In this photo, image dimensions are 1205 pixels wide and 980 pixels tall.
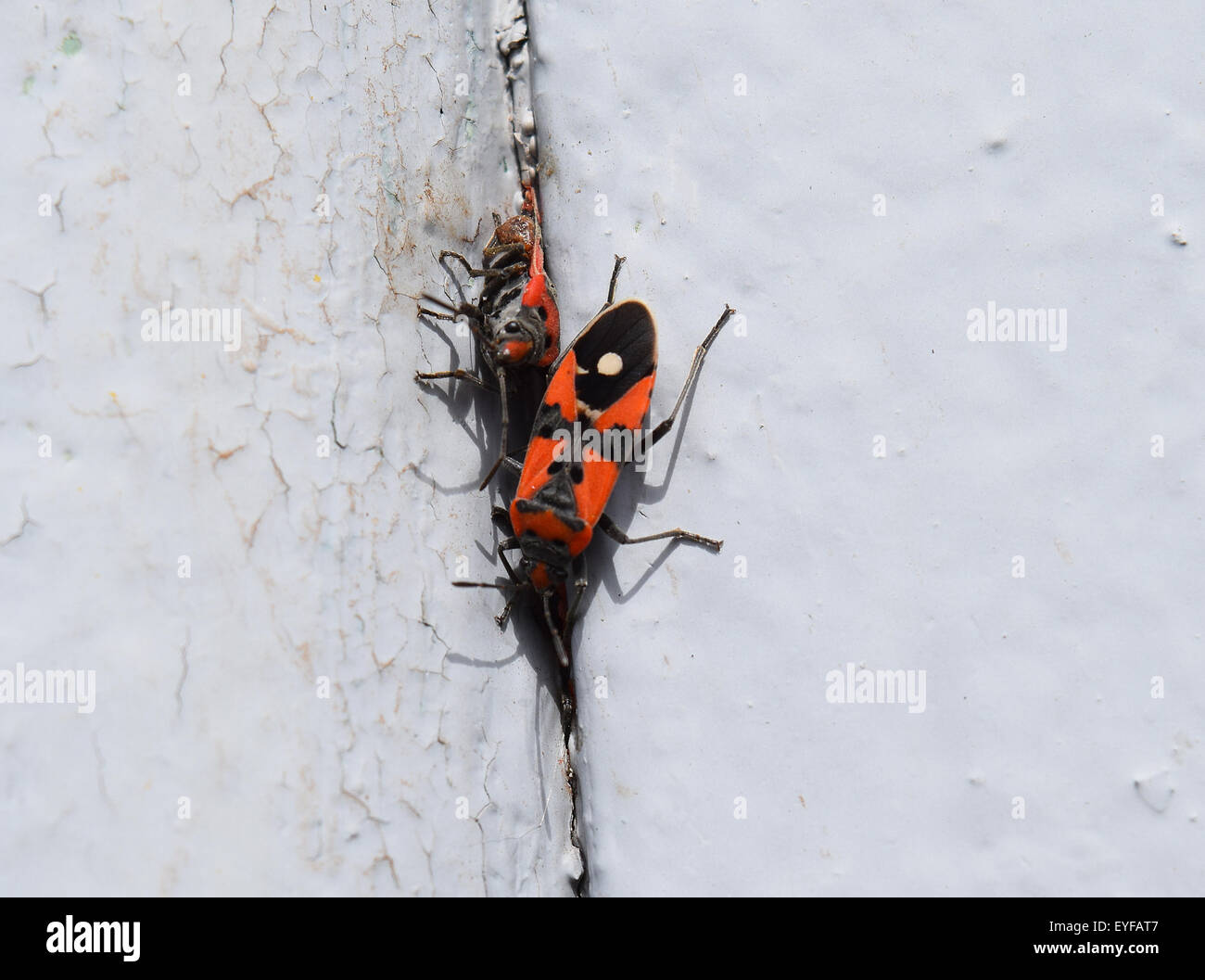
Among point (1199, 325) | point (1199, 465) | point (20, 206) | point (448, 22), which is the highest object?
point (448, 22)

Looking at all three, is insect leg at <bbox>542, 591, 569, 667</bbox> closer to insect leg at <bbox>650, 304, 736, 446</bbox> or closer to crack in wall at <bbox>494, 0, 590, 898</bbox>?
insect leg at <bbox>650, 304, 736, 446</bbox>

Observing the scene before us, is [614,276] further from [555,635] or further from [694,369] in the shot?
[555,635]

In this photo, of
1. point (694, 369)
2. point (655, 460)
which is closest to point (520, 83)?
point (694, 369)

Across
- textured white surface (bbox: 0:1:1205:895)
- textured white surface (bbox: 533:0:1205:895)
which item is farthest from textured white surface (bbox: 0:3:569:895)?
textured white surface (bbox: 533:0:1205:895)

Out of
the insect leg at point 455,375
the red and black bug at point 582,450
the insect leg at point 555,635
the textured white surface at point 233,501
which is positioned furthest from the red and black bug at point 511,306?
the insect leg at point 555,635
